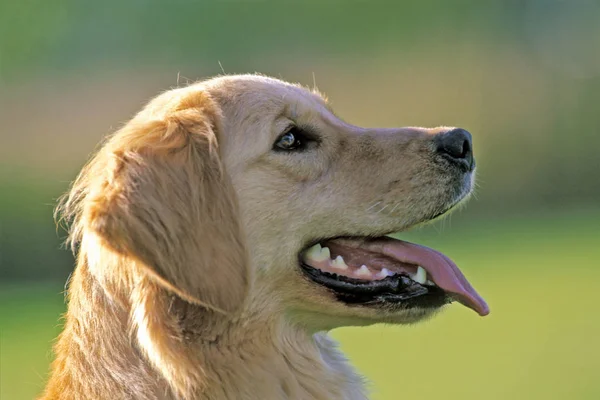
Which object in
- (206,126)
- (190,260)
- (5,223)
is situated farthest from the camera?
(5,223)

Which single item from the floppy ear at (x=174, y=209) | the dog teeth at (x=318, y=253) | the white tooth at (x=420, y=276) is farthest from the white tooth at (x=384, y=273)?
the floppy ear at (x=174, y=209)

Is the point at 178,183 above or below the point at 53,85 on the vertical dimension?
above

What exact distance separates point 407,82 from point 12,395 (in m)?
9.44

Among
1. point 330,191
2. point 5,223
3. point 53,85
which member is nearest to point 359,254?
point 330,191

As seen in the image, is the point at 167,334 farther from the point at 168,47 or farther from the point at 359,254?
the point at 168,47

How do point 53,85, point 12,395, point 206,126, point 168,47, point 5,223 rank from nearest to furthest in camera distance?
point 206,126 < point 12,395 < point 5,223 < point 53,85 < point 168,47

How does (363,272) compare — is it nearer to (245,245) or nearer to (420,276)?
(420,276)

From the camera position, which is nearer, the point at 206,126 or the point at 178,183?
the point at 178,183

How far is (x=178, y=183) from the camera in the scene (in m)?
3.80

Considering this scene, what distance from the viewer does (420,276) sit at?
425 centimetres

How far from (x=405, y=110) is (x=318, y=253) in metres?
12.7

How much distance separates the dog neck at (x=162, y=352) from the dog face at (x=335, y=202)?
0.26 meters

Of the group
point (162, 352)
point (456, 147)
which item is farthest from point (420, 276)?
point (162, 352)

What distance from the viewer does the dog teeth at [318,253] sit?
13.7 ft
